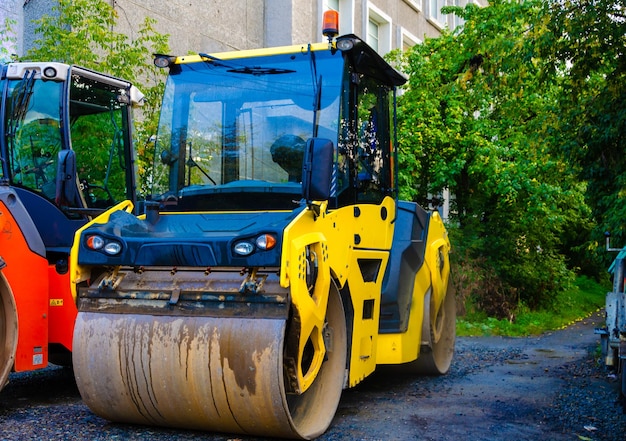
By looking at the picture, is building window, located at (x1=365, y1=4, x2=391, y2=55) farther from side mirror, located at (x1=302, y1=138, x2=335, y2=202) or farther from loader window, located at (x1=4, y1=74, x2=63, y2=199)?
side mirror, located at (x1=302, y1=138, x2=335, y2=202)

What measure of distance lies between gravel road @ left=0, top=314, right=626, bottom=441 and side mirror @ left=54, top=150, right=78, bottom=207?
5.73 ft

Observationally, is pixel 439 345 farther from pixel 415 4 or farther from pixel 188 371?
pixel 415 4

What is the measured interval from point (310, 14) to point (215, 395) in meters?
16.2

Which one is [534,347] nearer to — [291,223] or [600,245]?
[600,245]

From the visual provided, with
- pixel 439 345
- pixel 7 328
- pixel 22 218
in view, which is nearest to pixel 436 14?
pixel 439 345

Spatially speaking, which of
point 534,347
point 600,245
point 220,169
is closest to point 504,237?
point 534,347

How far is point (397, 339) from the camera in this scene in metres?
7.48

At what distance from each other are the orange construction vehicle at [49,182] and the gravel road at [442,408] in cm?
53

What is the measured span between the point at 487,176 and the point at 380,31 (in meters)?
8.35

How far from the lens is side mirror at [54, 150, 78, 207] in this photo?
270 inches

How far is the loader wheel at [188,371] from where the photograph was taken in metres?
5.36

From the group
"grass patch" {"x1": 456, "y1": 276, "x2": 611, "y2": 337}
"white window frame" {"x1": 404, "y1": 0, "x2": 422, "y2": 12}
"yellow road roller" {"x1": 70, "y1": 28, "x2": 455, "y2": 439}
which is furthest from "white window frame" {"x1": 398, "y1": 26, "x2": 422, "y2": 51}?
"yellow road roller" {"x1": 70, "y1": 28, "x2": 455, "y2": 439}

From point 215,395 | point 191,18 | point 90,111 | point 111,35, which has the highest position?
point 191,18

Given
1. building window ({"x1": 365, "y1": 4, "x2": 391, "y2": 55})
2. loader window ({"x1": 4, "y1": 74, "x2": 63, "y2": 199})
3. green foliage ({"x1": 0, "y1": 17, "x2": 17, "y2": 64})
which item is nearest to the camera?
loader window ({"x1": 4, "y1": 74, "x2": 63, "y2": 199})
